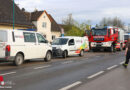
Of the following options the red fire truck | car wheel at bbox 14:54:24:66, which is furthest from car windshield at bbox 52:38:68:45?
the red fire truck

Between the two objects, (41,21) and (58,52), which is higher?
(41,21)

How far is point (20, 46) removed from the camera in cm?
1236

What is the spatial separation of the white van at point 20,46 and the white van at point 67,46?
10.2 feet

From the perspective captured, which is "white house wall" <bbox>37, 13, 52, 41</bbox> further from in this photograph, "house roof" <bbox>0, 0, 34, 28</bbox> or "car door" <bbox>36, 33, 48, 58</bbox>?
"car door" <bbox>36, 33, 48, 58</bbox>

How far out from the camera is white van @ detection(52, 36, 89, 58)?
1784 cm

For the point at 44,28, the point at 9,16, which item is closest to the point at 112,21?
the point at 44,28

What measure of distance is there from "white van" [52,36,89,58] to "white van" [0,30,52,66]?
3.10m

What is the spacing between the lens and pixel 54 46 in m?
18.1

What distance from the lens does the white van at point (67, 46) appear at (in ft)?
58.5

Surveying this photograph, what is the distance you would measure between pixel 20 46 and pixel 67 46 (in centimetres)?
674

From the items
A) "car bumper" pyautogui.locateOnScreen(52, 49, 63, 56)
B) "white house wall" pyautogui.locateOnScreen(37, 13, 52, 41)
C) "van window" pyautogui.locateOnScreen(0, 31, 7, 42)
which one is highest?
"white house wall" pyautogui.locateOnScreen(37, 13, 52, 41)

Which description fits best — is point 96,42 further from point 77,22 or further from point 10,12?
point 77,22

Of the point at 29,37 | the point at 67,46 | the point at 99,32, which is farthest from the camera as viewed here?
the point at 99,32

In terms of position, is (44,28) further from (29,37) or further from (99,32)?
(29,37)
